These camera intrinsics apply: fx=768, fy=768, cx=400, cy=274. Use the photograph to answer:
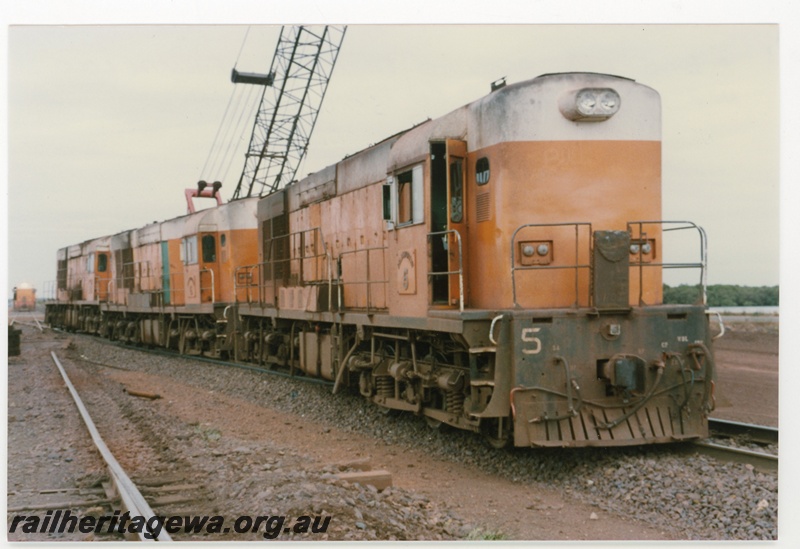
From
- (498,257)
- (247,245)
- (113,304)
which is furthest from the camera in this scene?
(113,304)

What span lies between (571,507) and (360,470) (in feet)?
5.99

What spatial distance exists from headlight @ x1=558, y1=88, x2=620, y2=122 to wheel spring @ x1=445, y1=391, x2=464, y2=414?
2.75m

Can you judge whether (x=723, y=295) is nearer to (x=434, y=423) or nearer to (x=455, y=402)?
(x=455, y=402)

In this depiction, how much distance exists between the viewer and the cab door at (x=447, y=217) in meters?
7.29

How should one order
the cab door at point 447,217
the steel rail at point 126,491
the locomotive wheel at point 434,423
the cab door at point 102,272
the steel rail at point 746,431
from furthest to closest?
1. the cab door at point 102,272
2. the locomotive wheel at point 434,423
3. the cab door at point 447,217
4. the steel rail at point 746,431
5. the steel rail at point 126,491

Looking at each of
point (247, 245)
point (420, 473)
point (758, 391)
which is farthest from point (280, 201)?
point (758, 391)

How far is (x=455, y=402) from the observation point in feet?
24.0

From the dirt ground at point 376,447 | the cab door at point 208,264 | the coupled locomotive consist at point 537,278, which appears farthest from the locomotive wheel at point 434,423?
the cab door at point 208,264

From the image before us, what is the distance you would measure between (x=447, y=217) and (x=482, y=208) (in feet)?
1.11

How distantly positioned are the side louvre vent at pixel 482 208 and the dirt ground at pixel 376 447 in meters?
2.33

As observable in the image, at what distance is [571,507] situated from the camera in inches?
235

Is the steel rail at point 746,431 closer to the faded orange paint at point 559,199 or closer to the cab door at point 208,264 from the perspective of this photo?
→ the faded orange paint at point 559,199

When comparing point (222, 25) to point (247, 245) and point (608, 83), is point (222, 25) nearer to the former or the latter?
point (608, 83)

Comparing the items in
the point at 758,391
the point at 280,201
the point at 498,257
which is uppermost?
the point at 280,201
